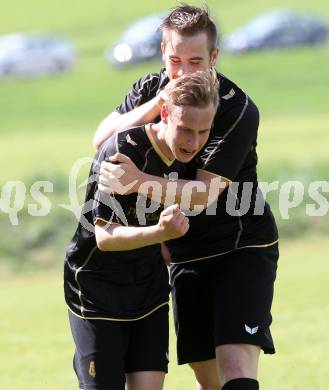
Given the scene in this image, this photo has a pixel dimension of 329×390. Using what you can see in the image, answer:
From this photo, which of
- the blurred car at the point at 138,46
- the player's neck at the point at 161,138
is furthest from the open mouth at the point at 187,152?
the blurred car at the point at 138,46

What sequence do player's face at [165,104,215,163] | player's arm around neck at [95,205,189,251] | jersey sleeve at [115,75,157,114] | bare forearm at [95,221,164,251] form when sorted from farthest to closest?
jersey sleeve at [115,75,157,114], player's face at [165,104,215,163], bare forearm at [95,221,164,251], player's arm around neck at [95,205,189,251]

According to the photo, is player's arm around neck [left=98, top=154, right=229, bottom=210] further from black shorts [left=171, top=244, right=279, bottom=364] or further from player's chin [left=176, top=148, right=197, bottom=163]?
black shorts [left=171, top=244, right=279, bottom=364]

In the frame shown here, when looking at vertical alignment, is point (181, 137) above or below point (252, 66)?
below

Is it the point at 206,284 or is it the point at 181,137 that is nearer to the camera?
the point at 181,137

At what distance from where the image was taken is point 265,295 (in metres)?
5.95

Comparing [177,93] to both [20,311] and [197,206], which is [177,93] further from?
[20,311]

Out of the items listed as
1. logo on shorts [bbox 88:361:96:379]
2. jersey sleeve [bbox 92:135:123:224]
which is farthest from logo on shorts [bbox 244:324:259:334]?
jersey sleeve [bbox 92:135:123:224]

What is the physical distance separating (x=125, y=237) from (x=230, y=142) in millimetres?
940

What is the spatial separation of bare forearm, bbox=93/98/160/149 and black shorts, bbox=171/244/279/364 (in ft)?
2.96

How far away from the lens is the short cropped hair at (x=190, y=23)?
19.1 ft

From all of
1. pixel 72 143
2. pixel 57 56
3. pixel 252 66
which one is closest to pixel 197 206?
pixel 72 143

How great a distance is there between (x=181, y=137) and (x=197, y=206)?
0.52 meters

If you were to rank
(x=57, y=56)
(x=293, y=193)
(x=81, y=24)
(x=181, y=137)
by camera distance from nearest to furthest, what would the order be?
(x=181, y=137) → (x=293, y=193) → (x=57, y=56) → (x=81, y=24)

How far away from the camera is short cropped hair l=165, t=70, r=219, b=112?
5.16 metres
